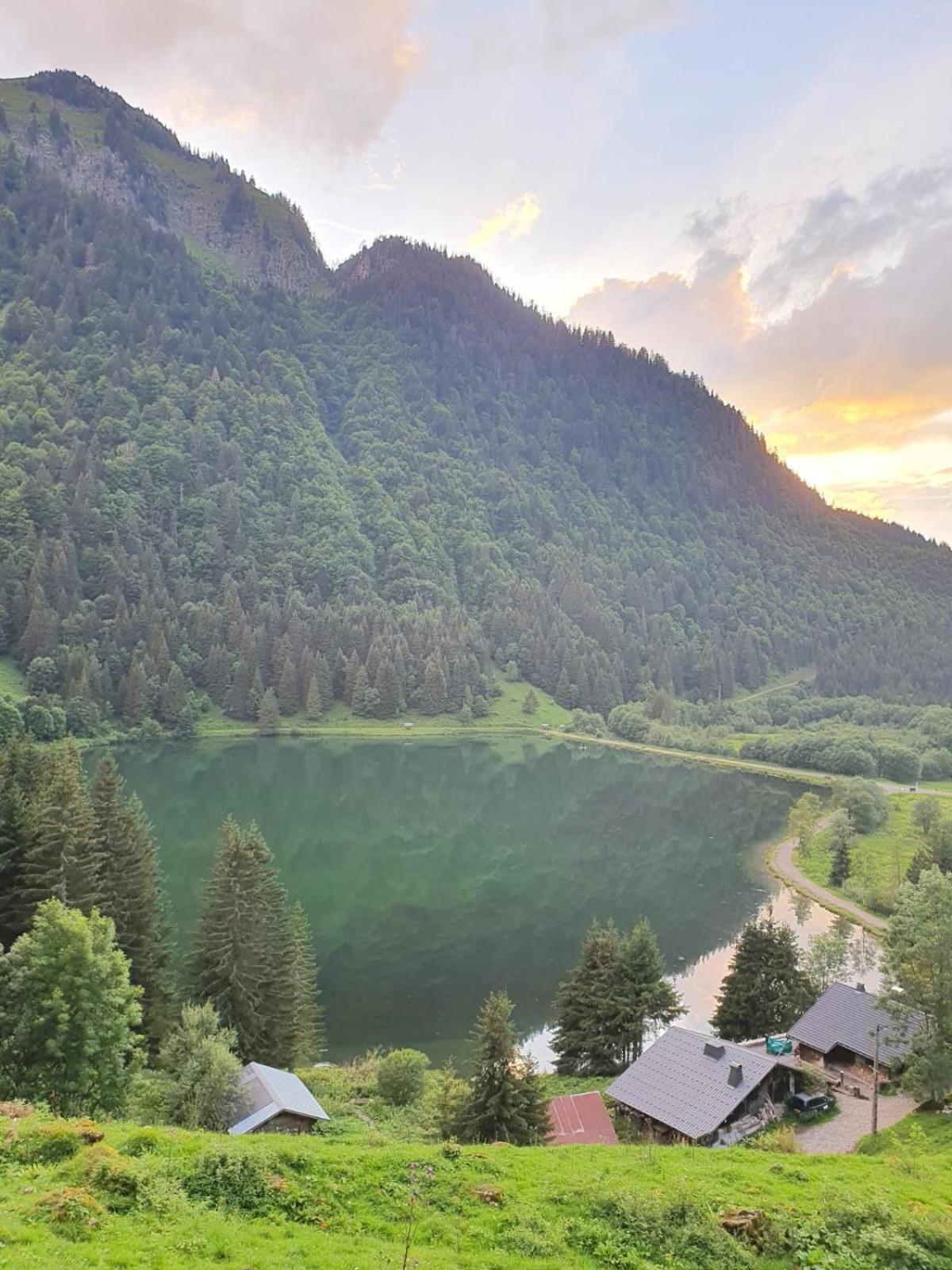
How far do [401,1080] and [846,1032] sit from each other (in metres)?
21.8

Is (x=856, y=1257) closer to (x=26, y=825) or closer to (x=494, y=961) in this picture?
(x=26, y=825)

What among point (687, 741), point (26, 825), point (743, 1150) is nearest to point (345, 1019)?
point (26, 825)

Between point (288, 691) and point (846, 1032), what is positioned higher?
point (288, 691)

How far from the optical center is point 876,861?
83.8 m

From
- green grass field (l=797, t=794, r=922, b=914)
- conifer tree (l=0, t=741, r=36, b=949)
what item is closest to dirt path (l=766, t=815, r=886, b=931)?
green grass field (l=797, t=794, r=922, b=914)

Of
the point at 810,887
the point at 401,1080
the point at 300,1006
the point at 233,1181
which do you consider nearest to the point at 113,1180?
the point at 233,1181

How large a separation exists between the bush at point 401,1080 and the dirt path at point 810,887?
47.2m

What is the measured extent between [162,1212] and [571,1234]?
27.1ft

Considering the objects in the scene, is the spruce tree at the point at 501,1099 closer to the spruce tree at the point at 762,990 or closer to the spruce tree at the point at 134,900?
the spruce tree at the point at 134,900

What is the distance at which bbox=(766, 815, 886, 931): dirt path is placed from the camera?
69938mm

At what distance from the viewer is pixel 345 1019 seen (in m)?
47.5

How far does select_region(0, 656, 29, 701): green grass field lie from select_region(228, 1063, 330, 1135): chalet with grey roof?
121 meters

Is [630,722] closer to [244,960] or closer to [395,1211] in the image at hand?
[244,960]

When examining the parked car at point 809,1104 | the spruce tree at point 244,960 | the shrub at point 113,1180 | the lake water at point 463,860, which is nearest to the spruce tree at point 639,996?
the lake water at point 463,860
